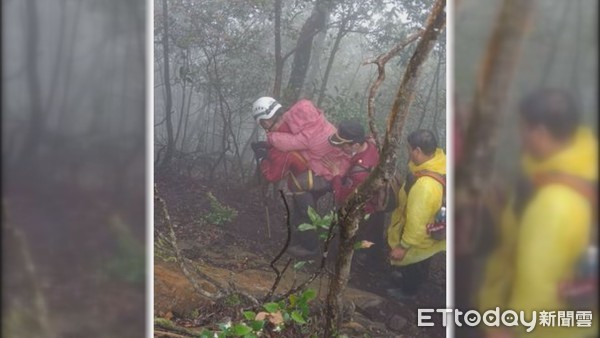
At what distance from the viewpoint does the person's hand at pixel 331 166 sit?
2.61m

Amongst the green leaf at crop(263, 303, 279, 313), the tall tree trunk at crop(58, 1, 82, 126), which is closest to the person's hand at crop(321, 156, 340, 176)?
the green leaf at crop(263, 303, 279, 313)

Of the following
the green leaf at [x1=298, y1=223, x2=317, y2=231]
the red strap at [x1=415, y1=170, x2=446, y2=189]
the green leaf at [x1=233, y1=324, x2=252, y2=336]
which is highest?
the red strap at [x1=415, y1=170, x2=446, y2=189]

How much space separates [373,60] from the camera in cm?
257

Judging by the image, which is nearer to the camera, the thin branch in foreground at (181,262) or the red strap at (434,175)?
the red strap at (434,175)

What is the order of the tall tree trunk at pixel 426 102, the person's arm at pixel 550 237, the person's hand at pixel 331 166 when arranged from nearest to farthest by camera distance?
the person's arm at pixel 550 237 < the tall tree trunk at pixel 426 102 < the person's hand at pixel 331 166

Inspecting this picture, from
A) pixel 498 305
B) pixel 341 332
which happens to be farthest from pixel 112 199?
pixel 498 305

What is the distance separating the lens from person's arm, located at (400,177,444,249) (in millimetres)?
2541

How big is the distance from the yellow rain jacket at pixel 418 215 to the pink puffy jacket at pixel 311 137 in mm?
296

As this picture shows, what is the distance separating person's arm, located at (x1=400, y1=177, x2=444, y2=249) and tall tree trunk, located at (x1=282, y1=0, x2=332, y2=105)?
0.65 meters

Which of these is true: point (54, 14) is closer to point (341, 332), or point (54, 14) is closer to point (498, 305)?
point (341, 332)

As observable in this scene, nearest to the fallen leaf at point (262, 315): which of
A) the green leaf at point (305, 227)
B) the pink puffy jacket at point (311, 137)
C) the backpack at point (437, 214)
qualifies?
the green leaf at point (305, 227)

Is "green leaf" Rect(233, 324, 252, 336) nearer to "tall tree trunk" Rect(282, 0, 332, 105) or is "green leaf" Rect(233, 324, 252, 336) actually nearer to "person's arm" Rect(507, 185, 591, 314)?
"tall tree trunk" Rect(282, 0, 332, 105)

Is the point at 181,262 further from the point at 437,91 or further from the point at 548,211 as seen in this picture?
the point at 548,211

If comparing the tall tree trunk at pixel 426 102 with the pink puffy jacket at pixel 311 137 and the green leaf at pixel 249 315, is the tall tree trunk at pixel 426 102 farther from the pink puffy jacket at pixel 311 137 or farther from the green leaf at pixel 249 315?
the green leaf at pixel 249 315
